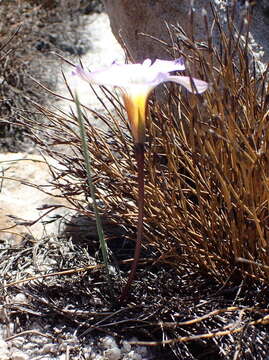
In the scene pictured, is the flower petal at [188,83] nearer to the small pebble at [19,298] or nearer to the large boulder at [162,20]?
the small pebble at [19,298]

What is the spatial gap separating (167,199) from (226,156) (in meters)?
0.15

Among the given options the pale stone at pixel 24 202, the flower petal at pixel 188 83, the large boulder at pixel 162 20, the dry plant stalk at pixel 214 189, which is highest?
the large boulder at pixel 162 20

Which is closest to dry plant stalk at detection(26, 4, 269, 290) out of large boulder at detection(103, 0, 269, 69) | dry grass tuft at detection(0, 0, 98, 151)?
large boulder at detection(103, 0, 269, 69)

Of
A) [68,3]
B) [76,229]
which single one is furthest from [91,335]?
[68,3]

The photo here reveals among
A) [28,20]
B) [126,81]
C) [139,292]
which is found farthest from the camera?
[28,20]

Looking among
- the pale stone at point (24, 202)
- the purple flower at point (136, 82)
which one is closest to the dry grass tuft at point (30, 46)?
the pale stone at point (24, 202)

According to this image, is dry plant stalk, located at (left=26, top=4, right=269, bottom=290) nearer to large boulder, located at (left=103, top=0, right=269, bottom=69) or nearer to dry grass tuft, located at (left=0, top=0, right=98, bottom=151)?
large boulder, located at (left=103, top=0, right=269, bottom=69)

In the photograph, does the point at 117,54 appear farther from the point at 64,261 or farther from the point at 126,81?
the point at 126,81

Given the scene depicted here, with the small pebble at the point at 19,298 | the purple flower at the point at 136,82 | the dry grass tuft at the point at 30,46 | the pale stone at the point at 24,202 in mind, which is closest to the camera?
the purple flower at the point at 136,82

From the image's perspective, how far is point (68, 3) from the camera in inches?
141

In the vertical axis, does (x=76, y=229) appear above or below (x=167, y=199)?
below

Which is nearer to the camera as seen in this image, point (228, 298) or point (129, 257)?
point (228, 298)

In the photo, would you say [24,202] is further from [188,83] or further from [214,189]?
[188,83]

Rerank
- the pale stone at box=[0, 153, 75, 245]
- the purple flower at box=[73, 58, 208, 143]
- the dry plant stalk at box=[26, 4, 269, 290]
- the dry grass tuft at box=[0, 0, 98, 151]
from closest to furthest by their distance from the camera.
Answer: the purple flower at box=[73, 58, 208, 143], the dry plant stalk at box=[26, 4, 269, 290], the pale stone at box=[0, 153, 75, 245], the dry grass tuft at box=[0, 0, 98, 151]
